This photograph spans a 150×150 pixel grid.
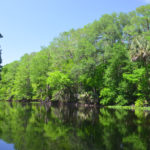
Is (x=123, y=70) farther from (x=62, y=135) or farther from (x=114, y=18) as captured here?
(x=62, y=135)

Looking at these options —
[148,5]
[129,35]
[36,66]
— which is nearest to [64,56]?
[36,66]

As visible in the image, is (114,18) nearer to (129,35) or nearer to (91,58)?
(129,35)

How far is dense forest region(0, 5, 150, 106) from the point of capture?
30.6 meters

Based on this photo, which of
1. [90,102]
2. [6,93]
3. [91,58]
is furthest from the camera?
[6,93]

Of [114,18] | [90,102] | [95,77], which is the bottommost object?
[90,102]

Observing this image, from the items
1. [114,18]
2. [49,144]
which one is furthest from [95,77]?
[49,144]

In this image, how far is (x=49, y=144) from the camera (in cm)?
834

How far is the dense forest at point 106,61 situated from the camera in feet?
100

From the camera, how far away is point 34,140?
9070mm

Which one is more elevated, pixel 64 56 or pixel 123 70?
pixel 64 56

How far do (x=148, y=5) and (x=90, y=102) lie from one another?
22.7 m

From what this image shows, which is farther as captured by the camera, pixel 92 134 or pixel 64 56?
pixel 64 56

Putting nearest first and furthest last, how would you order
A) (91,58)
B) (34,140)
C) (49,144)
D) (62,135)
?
(49,144) → (34,140) → (62,135) → (91,58)

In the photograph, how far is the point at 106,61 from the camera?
3825 centimetres
